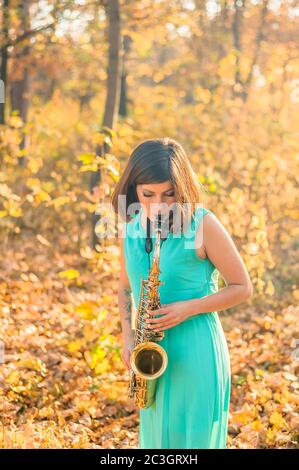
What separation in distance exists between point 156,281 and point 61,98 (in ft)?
55.4

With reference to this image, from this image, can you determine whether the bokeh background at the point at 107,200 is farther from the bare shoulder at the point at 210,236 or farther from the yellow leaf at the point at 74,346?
the bare shoulder at the point at 210,236

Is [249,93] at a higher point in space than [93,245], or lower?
higher

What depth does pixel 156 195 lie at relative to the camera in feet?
8.94

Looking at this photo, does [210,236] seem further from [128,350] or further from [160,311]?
[128,350]

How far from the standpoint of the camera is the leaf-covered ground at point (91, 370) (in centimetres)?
444

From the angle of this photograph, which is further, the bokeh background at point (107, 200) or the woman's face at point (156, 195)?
the bokeh background at point (107, 200)

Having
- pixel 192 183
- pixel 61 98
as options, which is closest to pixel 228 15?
pixel 61 98

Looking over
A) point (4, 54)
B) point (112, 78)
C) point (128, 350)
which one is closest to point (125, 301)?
point (128, 350)

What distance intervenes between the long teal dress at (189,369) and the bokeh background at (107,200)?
50.5 inches

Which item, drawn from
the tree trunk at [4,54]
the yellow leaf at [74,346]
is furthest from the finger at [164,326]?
the tree trunk at [4,54]

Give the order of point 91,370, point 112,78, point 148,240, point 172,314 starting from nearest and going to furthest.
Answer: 1. point 172,314
2. point 148,240
3. point 91,370
4. point 112,78

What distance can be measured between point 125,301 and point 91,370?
93.6 inches

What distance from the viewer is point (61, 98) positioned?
18812 millimetres

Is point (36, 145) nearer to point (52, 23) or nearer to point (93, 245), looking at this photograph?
point (52, 23)
